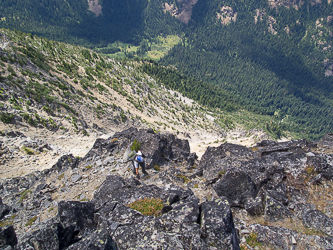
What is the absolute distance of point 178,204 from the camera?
368 inches

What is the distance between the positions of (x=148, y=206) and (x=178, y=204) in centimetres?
194

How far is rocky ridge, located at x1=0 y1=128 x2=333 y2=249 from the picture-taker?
7594mm

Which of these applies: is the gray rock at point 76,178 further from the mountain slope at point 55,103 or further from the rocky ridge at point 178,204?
the mountain slope at point 55,103

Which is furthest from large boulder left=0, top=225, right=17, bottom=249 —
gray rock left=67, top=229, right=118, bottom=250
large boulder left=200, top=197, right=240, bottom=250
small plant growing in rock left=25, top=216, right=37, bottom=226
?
large boulder left=200, top=197, right=240, bottom=250

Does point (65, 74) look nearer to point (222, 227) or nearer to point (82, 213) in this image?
point (82, 213)

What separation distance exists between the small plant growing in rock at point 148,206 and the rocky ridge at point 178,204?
0.34m

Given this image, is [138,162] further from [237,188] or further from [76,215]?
[237,188]

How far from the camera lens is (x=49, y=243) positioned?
24.4ft

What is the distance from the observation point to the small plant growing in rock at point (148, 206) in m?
9.76

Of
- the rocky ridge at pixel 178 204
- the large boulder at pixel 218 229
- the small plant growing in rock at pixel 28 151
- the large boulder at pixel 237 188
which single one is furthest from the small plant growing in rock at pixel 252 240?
the small plant growing in rock at pixel 28 151

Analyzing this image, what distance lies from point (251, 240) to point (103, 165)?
47.6ft

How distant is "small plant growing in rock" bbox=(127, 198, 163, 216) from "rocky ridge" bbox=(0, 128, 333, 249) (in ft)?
1.10

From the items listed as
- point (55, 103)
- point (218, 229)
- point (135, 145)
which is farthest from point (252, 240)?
point (55, 103)

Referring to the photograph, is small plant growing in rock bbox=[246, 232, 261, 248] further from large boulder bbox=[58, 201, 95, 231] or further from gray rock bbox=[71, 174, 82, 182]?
gray rock bbox=[71, 174, 82, 182]
